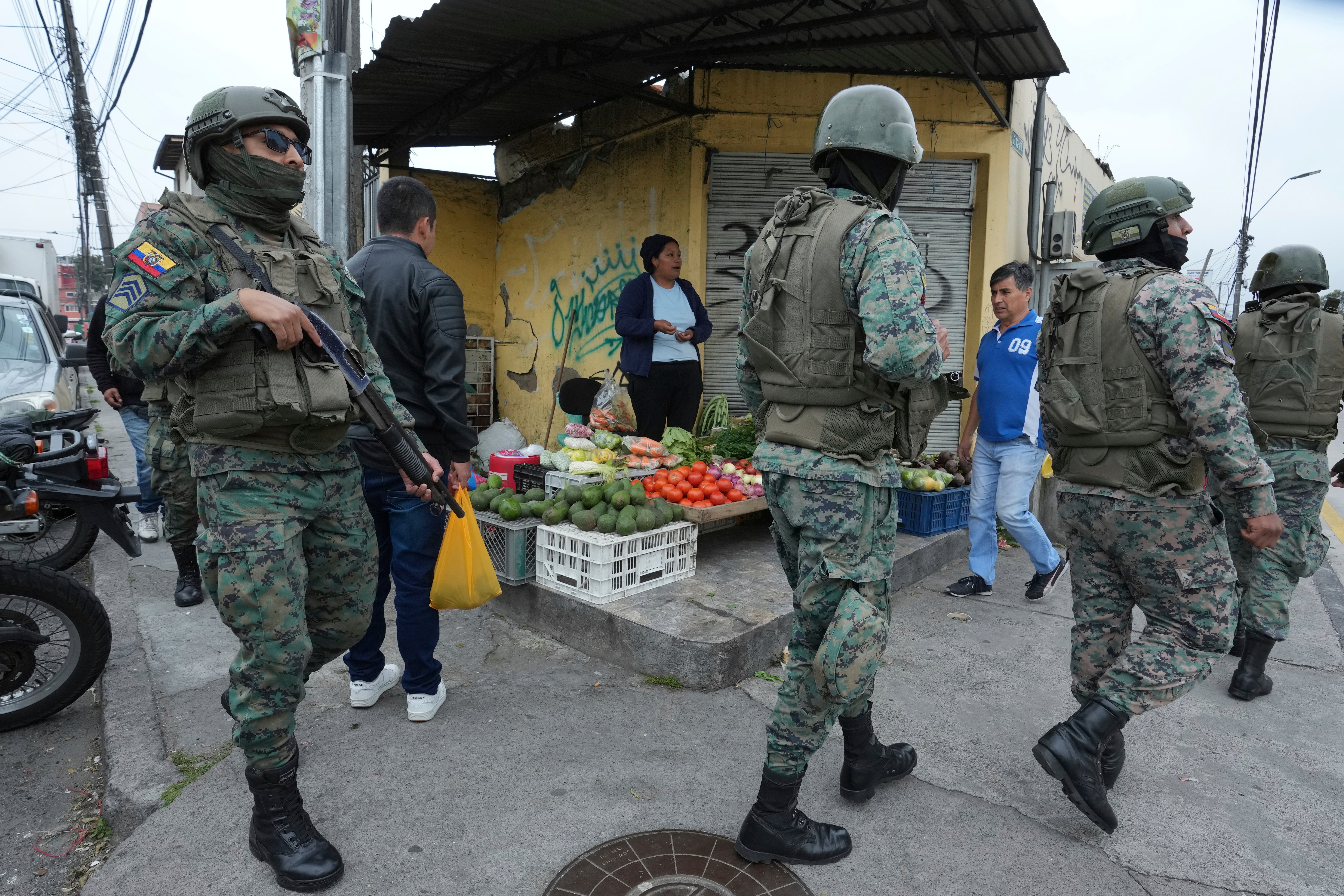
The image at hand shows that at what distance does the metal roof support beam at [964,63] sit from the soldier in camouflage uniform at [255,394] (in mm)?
4505

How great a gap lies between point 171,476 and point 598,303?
4.69m

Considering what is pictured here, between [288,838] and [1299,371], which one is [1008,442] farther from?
[288,838]

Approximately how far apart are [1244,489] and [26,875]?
4039mm

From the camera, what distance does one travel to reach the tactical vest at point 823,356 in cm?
223

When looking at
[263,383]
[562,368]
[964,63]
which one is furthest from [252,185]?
[562,368]

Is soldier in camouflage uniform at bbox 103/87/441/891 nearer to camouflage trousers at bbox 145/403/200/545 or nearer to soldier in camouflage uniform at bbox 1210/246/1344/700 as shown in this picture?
camouflage trousers at bbox 145/403/200/545

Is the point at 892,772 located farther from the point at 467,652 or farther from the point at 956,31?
the point at 956,31

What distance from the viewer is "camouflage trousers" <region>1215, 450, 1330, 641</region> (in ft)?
12.2

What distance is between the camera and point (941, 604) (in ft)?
15.9

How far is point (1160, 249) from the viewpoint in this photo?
2674mm

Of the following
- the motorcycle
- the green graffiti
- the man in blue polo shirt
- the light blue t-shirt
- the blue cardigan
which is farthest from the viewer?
the green graffiti

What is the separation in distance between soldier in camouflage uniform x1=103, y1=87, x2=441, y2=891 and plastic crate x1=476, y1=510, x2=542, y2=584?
1.79m

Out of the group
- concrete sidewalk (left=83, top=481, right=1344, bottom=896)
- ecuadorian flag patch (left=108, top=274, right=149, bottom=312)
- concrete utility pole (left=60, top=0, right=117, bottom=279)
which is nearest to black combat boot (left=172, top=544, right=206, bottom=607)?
concrete sidewalk (left=83, top=481, right=1344, bottom=896)

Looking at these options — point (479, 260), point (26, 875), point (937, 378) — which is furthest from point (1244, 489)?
point (479, 260)
